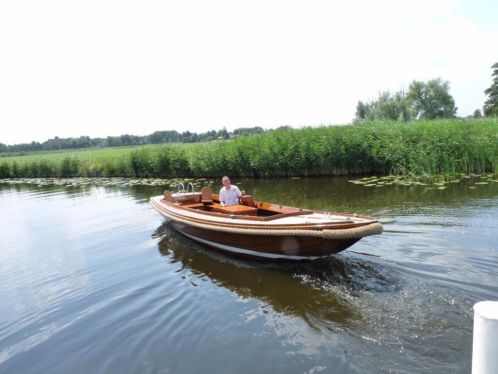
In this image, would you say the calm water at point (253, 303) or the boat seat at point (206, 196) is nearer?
the calm water at point (253, 303)

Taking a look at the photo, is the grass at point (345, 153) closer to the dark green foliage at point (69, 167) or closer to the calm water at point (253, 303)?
the calm water at point (253, 303)

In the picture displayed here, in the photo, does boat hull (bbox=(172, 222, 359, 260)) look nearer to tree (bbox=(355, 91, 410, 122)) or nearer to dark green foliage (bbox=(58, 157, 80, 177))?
dark green foliage (bbox=(58, 157, 80, 177))

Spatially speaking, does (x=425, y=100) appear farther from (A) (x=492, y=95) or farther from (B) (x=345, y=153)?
(B) (x=345, y=153)

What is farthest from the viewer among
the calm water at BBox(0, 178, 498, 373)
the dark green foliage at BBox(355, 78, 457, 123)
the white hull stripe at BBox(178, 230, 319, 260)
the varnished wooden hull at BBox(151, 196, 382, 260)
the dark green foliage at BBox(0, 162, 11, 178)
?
the dark green foliage at BBox(355, 78, 457, 123)

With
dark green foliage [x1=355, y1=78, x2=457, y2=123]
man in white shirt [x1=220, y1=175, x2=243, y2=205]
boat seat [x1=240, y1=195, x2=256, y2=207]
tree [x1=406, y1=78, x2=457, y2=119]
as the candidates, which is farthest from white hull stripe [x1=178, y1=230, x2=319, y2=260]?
tree [x1=406, y1=78, x2=457, y2=119]

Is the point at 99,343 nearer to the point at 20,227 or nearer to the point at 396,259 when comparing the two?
the point at 396,259

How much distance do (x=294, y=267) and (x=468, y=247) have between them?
10.8ft

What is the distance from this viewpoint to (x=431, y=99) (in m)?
54.8

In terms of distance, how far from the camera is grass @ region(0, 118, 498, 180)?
52.5 feet

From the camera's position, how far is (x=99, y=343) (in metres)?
5.46

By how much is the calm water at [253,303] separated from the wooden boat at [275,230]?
0.35 meters

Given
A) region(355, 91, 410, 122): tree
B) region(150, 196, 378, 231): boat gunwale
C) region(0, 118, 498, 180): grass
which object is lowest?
region(150, 196, 378, 231): boat gunwale

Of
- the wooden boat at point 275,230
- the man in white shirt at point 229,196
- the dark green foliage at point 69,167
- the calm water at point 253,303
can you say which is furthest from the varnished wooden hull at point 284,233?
the dark green foliage at point 69,167

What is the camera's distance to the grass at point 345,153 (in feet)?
52.5
